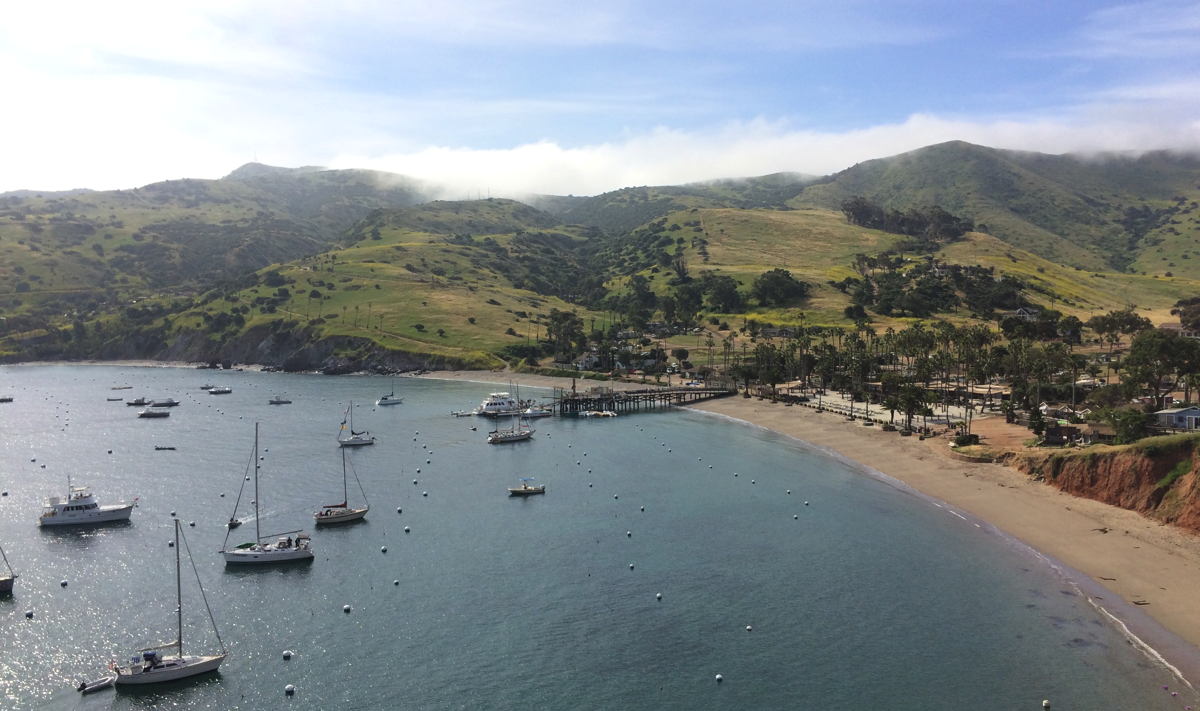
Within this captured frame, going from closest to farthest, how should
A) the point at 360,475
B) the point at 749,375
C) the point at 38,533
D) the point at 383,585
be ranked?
the point at 383,585 < the point at 38,533 < the point at 360,475 < the point at 749,375

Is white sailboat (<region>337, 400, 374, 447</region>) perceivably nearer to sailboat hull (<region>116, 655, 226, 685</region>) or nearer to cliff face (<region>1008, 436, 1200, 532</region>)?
sailboat hull (<region>116, 655, 226, 685</region>)

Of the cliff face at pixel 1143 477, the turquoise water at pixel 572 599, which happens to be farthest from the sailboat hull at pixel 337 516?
the cliff face at pixel 1143 477

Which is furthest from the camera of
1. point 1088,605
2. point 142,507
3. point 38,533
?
point 142,507

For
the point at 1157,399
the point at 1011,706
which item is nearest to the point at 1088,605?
the point at 1011,706

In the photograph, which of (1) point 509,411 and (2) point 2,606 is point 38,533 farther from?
(1) point 509,411

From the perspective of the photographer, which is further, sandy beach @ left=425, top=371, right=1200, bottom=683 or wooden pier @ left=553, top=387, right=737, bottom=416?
wooden pier @ left=553, top=387, right=737, bottom=416

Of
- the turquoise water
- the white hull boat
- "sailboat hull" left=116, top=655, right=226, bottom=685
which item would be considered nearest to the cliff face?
the turquoise water

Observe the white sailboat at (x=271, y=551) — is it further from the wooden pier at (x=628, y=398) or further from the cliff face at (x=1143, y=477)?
the wooden pier at (x=628, y=398)
